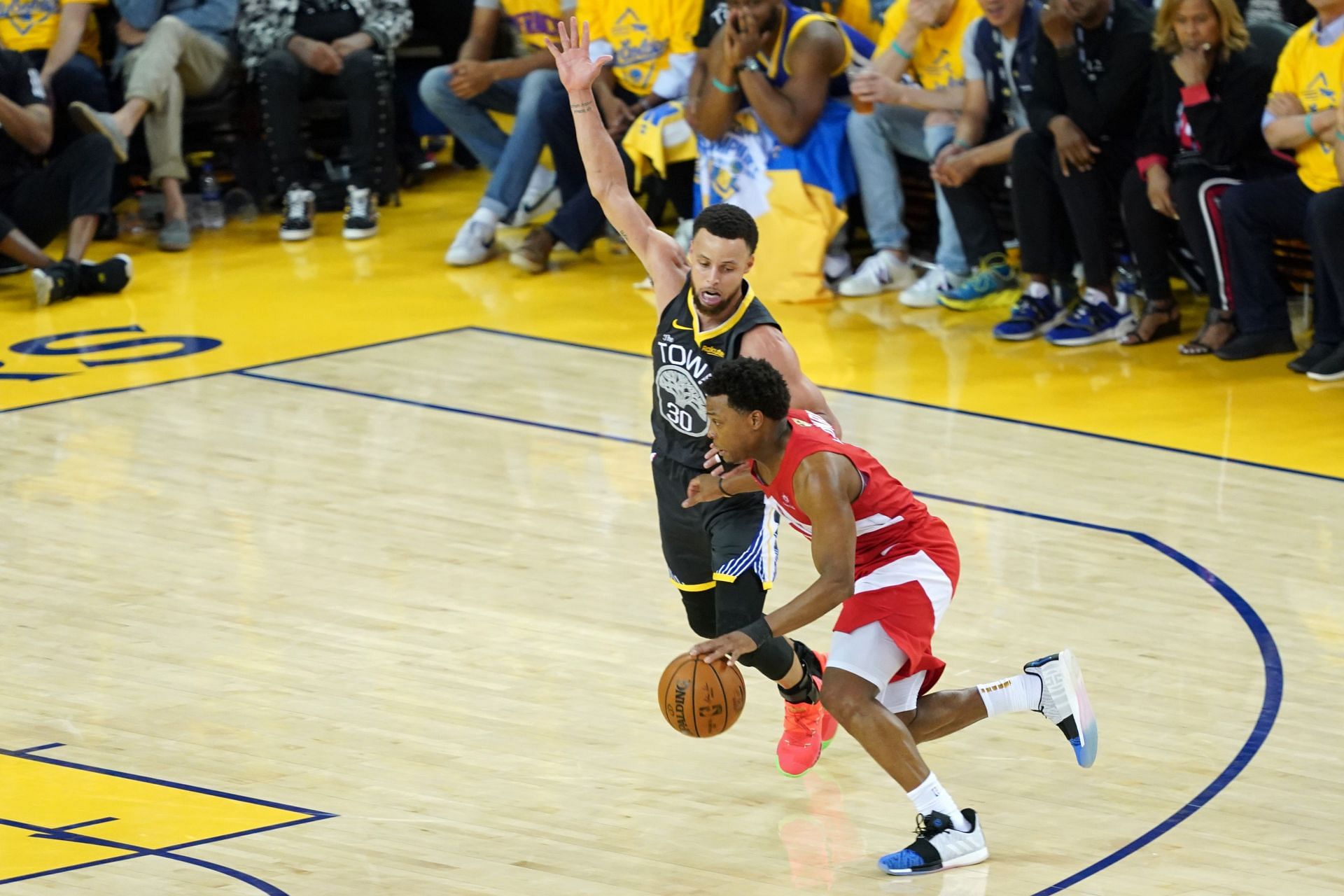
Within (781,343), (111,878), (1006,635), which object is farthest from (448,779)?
(1006,635)

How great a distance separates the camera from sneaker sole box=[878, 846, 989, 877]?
175 inches

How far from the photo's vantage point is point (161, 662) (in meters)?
5.84

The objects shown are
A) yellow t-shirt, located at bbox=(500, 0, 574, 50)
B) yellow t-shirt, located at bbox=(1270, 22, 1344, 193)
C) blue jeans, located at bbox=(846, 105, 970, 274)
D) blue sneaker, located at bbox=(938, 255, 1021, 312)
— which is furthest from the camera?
yellow t-shirt, located at bbox=(500, 0, 574, 50)

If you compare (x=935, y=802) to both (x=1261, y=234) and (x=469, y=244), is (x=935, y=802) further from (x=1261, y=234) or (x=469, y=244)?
(x=469, y=244)

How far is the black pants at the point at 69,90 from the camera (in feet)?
37.6

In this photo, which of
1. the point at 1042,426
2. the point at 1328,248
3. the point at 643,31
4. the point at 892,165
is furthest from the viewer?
the point at 643,31

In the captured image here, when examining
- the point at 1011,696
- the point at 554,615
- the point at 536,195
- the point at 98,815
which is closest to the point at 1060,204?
the point at 536,195

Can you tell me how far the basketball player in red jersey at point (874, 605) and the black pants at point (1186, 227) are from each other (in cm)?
457

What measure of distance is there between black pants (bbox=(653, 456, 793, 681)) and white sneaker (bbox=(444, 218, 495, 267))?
20.8 feet

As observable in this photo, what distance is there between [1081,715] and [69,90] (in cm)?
861

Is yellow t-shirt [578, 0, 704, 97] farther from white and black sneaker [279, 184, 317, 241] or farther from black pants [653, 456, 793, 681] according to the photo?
black pants [653, 456, 793, 681]

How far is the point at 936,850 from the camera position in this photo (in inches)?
175

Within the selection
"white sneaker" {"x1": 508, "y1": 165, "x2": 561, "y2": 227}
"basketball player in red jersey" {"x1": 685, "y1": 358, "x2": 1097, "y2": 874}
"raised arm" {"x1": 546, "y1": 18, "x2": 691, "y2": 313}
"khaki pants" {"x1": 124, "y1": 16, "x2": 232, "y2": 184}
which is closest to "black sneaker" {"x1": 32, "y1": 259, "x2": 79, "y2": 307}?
"khaki pants" {"x1": 124, "y1": 16, "x2": 232, "y2": 184}

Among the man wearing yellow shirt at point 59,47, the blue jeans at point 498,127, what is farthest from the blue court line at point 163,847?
the man wearing yellow shirt at point 59,47
